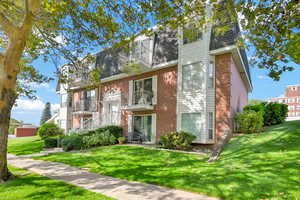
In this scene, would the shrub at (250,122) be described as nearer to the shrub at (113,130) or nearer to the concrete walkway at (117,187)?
the concrete walkway at (117,187)

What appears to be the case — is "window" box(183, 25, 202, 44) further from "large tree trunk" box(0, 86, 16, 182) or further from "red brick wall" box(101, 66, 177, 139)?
"large tree trunk" box(0, 86, 16, 182)

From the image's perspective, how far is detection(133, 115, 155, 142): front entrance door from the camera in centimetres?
1516

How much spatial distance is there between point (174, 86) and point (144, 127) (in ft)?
14.7

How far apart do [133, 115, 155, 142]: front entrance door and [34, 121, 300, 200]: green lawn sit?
17.4 ft

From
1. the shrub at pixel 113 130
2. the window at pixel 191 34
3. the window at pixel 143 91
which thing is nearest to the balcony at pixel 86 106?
→ the shrub at pixel 113 130

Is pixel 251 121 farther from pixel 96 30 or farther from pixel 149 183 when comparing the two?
pixel 96 30

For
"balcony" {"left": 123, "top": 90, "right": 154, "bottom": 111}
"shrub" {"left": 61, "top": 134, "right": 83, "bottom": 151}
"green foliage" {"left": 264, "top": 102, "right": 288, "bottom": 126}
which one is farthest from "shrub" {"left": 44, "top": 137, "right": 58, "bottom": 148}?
"green foliage" {"left": 264, "top": 102, "right": 288, "bottom": 126}

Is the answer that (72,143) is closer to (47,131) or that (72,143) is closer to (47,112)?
(47,131)

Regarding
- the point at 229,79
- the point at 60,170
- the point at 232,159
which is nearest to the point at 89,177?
the point at 60,170

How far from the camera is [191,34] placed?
1033 centimetres

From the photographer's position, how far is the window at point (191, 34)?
1026cm

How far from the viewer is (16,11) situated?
6.62 meters

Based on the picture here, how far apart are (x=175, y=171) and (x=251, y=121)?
23.1 feet

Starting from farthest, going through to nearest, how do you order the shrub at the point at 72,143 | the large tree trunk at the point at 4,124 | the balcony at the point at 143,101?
the balcony at the point at 143,101 < the shrub at the point at 72,143 < the large tree trunk at the point at 4,124
